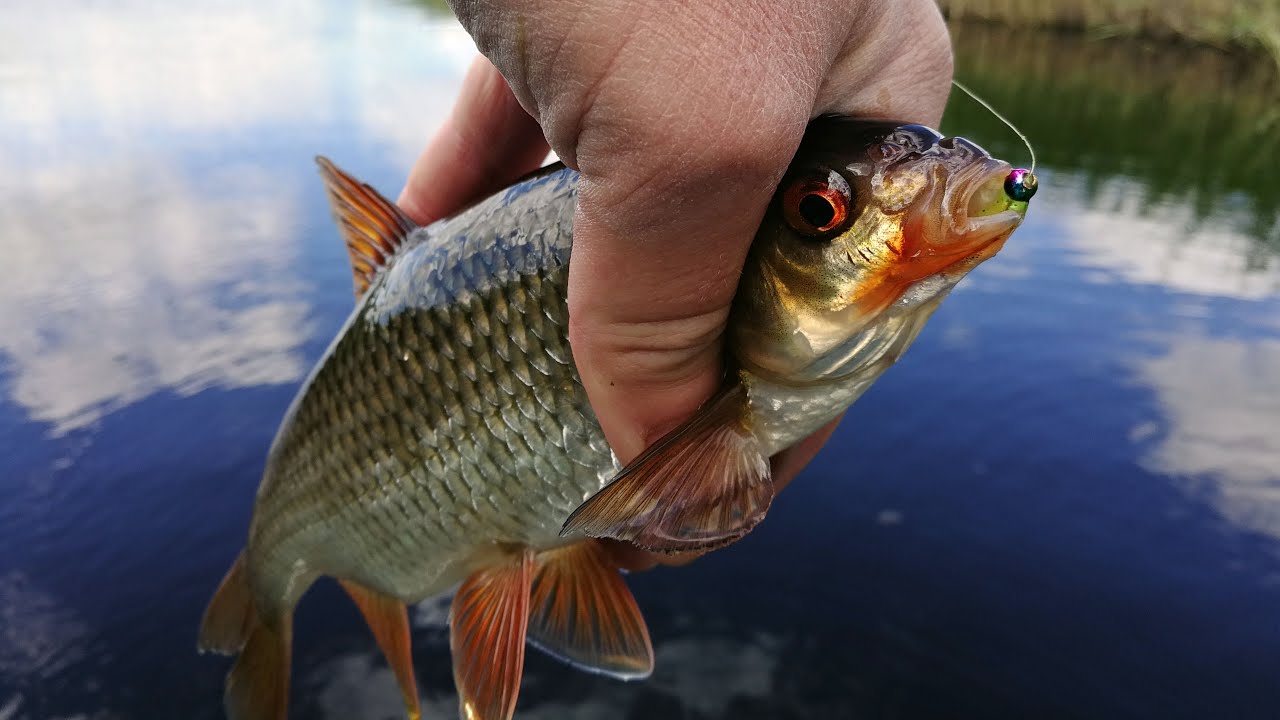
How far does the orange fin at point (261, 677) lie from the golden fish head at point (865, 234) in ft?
6.85

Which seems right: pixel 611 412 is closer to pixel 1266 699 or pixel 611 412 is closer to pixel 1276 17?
pixel 1266 699

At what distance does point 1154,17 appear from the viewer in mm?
20750

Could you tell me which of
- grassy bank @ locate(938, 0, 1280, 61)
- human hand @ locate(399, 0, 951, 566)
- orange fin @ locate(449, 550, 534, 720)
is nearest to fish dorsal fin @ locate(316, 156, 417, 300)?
orange fin @ locate(449, 550, 534, 720)

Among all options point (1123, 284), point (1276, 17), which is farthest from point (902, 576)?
point (1276, 17)

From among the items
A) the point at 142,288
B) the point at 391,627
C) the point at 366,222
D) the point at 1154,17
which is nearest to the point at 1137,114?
the point at 1154,17

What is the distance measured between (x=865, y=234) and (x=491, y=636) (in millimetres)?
1438

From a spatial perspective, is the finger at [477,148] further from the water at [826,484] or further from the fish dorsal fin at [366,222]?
the water at [826,484]

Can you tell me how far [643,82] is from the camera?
0.92 m

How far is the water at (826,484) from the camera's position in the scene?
475 cm

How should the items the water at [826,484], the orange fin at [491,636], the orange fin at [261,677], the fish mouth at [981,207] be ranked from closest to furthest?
1. the fish mouth at [981,207]
2. the orange fin at [491,636]
3. the orange fin at [261,677]
4. the water at [826,484]

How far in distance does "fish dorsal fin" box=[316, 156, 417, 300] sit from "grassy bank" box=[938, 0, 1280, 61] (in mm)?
21430

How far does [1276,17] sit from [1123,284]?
12999 millimetres

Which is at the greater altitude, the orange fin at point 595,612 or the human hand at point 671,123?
the human hand at point 671,123

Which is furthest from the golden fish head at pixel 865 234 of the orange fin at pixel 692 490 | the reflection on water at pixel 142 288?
the reflection on water at pixel 142 288
